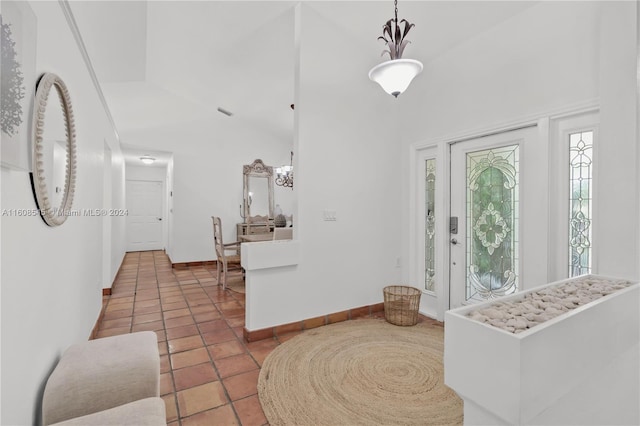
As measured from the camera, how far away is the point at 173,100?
4.91 metres

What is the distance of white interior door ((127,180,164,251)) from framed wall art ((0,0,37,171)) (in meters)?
7.82

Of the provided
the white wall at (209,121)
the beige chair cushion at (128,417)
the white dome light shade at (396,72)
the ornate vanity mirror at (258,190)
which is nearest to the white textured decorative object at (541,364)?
the beige chair cushion at (128,417)

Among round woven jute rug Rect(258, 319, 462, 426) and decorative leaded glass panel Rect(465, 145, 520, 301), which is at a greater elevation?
decorative leaded glass panel Rect(465, 145, 520, 301)

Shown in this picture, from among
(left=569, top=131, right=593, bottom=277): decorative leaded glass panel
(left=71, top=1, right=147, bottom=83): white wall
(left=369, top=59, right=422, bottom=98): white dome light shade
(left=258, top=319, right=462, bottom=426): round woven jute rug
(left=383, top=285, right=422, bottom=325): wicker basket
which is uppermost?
(left=71, top=1, right=147, bottom=83): white wall

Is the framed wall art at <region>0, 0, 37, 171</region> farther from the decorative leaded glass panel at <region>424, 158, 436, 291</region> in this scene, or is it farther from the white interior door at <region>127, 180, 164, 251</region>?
the white interior door at <region>127, 180, 164, 251</region>

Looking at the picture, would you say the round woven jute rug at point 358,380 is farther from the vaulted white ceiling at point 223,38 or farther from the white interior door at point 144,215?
the white interior door at point 144,215

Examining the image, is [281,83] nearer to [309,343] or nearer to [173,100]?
[173,100]

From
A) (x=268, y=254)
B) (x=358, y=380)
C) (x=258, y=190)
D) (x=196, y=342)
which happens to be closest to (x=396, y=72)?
(x=268, y=254)

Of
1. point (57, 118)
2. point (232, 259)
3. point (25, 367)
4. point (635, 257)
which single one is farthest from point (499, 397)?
point (232, 259)

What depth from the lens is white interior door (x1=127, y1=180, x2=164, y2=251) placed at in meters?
7.95

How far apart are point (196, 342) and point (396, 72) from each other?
2.82 meters

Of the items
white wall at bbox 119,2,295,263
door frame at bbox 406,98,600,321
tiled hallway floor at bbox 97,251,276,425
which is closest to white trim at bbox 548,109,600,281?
door frame at bbox 406,98,600,321

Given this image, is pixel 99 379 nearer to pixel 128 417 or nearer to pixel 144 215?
pixel 128 417

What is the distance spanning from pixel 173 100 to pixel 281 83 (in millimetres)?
1954
